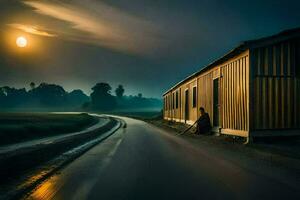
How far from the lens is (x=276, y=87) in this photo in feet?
50.5

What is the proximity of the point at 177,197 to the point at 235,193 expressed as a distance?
0.99 metres

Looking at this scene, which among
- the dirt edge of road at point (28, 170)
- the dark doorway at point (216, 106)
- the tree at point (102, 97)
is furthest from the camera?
the tree at point (102, 97)

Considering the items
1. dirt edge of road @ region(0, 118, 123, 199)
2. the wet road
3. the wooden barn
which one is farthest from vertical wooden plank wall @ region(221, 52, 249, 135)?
dirt edge of road @ region(0, 118, 123, 199)

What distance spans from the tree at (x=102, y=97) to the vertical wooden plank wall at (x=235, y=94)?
169798 mm

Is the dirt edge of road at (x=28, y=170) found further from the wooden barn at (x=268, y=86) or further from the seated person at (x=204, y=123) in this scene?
the seated person at (x=204, y=123)

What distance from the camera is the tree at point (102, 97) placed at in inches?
7461

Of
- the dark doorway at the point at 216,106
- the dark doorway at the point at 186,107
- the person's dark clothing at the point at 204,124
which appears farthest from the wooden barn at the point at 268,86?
the dark doorway at the point at 186,107

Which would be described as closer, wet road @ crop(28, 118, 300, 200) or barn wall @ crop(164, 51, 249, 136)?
wet road @ crop(28, 118, 300, 200)

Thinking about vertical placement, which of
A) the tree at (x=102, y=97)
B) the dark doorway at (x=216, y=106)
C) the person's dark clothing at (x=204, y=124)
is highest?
the tree at (x=102, y=97)

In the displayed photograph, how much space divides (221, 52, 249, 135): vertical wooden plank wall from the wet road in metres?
5.56

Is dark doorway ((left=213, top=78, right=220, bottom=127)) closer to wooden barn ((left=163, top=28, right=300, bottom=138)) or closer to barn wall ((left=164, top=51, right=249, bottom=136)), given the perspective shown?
barn wall ((left=164, top=51, right=249, bottom=136))

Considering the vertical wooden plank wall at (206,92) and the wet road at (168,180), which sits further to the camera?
the vertical wooden plank wall at (206,92)

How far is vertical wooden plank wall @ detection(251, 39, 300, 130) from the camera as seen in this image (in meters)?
15.2

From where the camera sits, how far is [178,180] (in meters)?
7.07
